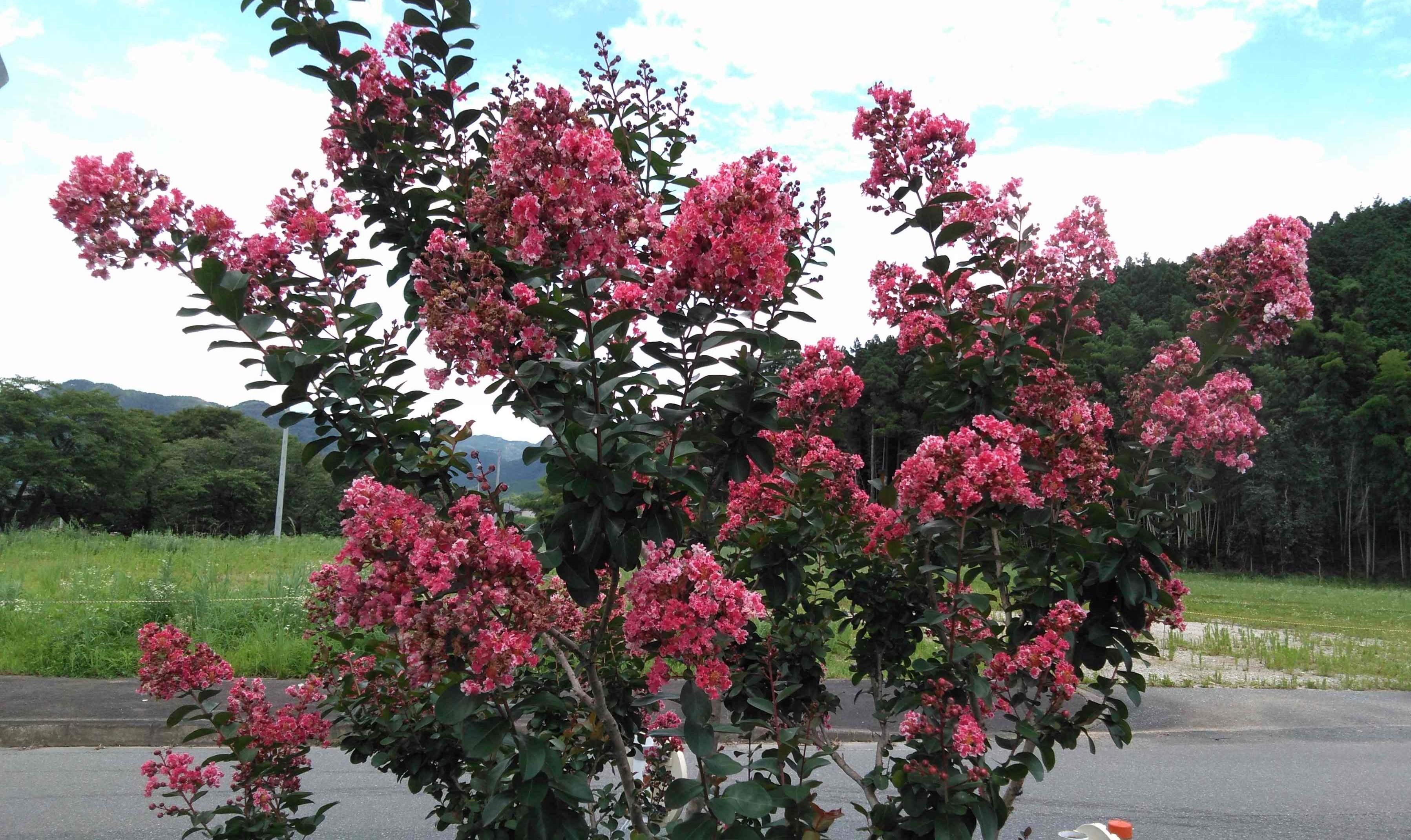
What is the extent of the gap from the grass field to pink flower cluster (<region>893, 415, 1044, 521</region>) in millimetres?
5546

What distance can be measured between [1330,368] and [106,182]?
5535cm

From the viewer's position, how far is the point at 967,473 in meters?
2.08

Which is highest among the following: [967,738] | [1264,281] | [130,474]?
[1264,281]

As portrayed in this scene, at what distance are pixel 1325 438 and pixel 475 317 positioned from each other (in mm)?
55114

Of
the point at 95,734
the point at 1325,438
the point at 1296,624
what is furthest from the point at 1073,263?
the point at 1325,438

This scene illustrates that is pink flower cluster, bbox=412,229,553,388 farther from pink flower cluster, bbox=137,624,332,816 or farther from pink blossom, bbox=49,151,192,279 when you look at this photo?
pink flower cluster, bbox=137,624,332,816

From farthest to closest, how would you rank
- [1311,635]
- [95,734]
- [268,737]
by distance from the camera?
1. [1311,635]
2. [95,734]
3. [268,737]

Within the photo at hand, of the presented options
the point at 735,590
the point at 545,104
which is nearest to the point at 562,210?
the point at 545,104

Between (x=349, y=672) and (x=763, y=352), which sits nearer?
(x=763, y=352)

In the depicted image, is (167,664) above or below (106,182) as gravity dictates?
below

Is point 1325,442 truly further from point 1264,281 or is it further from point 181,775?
point 181,775

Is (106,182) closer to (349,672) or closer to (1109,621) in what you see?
(349,672)

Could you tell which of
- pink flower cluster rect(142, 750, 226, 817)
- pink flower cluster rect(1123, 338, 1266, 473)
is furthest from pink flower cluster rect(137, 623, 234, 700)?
pink flower cluster rect(1123, 338, 1266, 473)

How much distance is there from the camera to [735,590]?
64.6 inches
